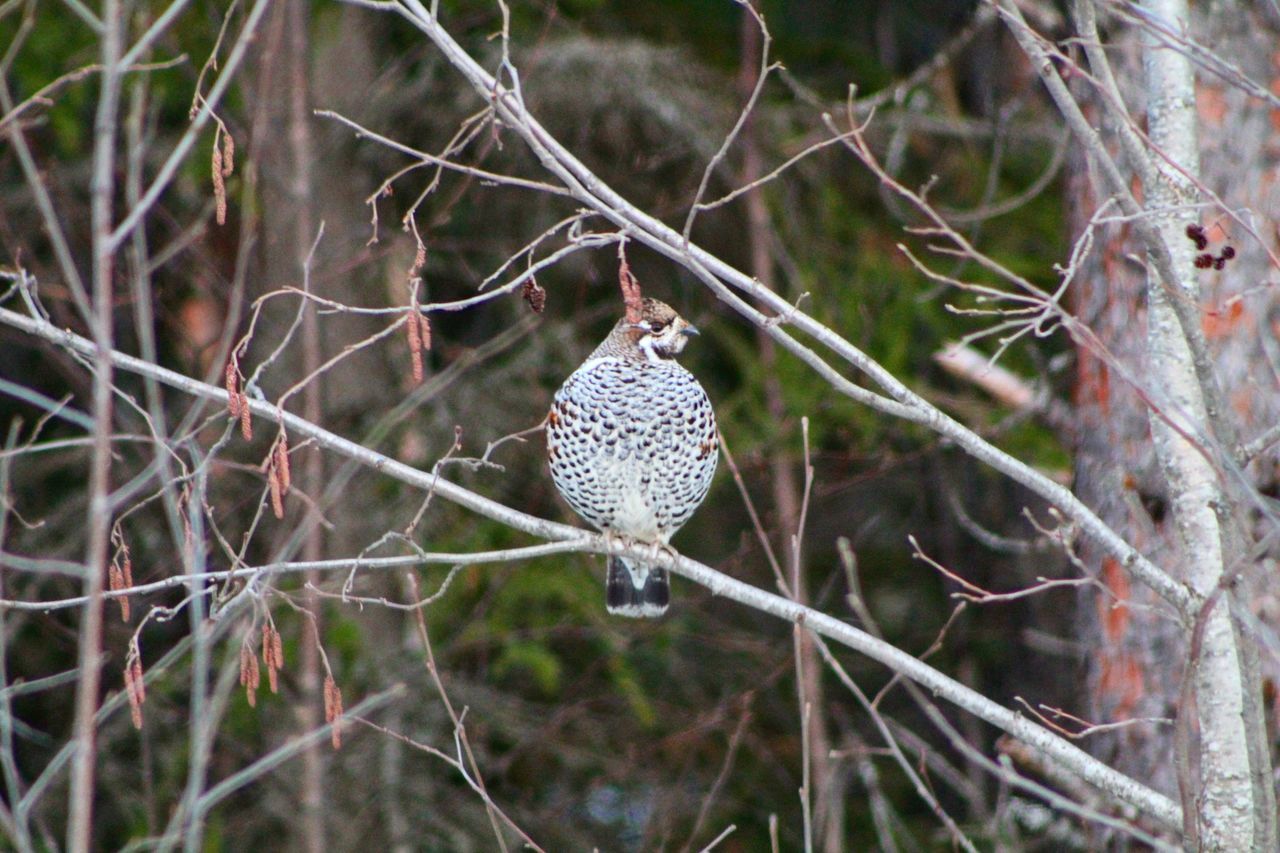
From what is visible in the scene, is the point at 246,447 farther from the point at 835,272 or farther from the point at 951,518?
the point at 951,518

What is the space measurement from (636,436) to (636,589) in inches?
21.8

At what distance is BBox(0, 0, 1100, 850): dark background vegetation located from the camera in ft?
18.1

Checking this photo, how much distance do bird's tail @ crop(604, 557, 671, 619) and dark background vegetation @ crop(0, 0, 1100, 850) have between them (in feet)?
2.49

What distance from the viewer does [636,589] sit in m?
4.77

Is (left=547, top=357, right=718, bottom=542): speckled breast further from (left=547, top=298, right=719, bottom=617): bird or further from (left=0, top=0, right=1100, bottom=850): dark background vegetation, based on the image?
(left=0, top=0, right=1100, bottom=850): dark background vegetation

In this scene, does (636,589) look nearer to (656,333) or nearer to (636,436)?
(636,436)

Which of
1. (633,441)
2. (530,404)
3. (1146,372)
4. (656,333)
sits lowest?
(530,404)

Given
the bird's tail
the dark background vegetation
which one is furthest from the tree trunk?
the bird's tail

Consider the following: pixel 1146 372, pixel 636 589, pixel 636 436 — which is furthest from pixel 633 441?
pixel 1146 372

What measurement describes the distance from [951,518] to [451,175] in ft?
9.22

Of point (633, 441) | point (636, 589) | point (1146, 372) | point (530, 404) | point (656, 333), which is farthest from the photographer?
point (530, 404)

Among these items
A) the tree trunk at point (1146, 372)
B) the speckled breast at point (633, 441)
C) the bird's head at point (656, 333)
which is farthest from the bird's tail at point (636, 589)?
the tree trunk at point (1146, 372)

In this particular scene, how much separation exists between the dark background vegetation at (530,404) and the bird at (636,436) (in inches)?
20.5

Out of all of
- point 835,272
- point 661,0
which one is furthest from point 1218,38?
point 661,0
